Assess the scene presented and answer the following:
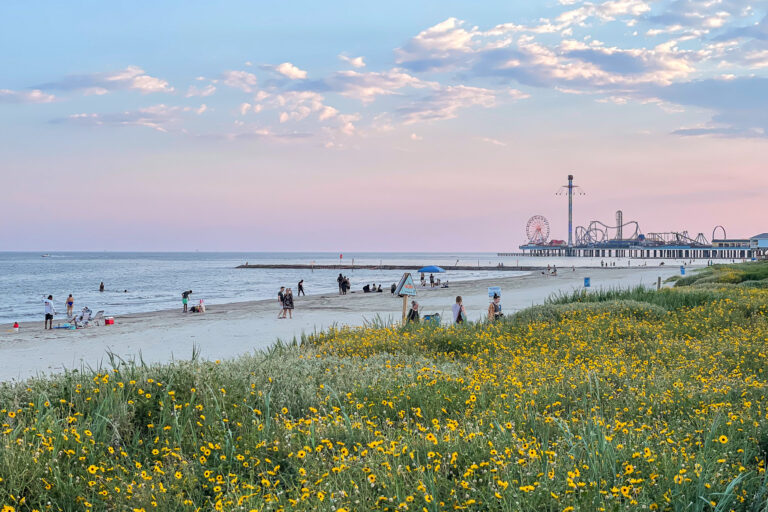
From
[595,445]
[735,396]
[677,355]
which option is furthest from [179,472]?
[677,355]

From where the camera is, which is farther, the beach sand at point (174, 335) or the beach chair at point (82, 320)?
the beach chair at point (82, 320)

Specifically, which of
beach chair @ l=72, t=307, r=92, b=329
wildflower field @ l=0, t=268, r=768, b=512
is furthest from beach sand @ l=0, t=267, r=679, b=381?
wildflower field @ l=0, t=268, r=768, b=512

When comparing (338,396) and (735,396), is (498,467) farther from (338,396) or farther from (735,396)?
(735,396)

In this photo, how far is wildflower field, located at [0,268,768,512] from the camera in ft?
14.0

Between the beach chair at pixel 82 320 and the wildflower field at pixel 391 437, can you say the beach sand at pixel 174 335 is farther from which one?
the wildflower field at pixel 391 437

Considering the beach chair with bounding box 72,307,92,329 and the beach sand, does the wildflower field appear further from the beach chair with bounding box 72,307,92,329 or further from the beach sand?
the beach chair with bounding box 72,307,92,329

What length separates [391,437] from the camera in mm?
5594

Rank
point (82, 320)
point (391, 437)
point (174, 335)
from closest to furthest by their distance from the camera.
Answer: point (391, 437)
point (174, 335)
point (82, 320)

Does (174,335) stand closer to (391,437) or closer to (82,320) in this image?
(82,320)

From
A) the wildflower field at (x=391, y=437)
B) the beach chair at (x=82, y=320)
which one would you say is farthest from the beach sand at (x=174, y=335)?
the wildflower field at (x=391, y=437)

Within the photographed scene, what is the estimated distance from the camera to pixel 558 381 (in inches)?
316

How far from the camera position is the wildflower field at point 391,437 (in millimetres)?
4277

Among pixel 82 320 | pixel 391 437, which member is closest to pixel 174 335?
pixel 82 320

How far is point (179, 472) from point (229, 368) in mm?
3504
